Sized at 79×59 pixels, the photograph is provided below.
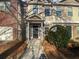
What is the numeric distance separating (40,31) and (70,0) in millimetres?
6076

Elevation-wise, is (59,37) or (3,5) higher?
(3,5)

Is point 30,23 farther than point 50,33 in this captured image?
Yes

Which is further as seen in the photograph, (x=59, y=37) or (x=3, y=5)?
(x=3, y=5)

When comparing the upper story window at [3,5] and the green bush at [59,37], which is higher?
the upper story window at [3,5]

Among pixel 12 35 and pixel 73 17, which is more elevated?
pixel 73 17

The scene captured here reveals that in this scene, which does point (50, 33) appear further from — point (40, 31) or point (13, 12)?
point (13, 12)

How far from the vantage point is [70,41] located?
2712 centimetres

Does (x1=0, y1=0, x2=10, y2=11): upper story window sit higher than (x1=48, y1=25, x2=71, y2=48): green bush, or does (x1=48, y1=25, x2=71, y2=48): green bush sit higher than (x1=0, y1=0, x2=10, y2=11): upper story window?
(x1=0, y1=0, x2=10, y2=11): upper story window

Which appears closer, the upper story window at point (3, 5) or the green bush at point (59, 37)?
the green bush at point (59, 37)

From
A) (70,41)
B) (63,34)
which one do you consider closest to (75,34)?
(70,41)

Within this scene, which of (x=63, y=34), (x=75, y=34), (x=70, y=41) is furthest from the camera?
(x=75, y=34)

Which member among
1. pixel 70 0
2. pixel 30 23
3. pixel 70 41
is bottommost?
pixel 70 41

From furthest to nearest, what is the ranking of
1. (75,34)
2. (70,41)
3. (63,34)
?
1. (75,34)
2. (70,41)
3. (63,34)

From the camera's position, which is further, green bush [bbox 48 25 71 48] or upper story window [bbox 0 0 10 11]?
upper story window [bbox 0 0 10 11]
